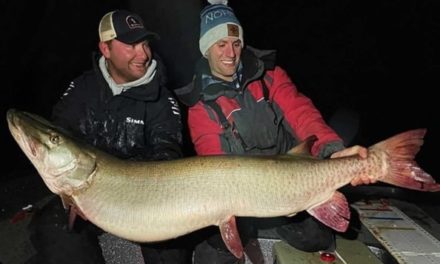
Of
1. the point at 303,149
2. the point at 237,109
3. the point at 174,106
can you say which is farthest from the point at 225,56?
the point at 303,149

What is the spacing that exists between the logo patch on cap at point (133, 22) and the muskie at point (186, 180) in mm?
1073

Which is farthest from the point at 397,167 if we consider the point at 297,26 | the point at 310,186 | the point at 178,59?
the point at 297,26

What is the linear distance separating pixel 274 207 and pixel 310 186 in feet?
0.74

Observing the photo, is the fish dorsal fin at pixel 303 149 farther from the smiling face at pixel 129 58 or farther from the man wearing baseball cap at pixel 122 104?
the smiling face at pixel 129 58

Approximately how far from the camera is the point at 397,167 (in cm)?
257

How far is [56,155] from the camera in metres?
2.49

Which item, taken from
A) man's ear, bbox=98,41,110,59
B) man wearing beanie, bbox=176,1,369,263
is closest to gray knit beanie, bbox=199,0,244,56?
man wearing beanie, bbox=176,1,369,263

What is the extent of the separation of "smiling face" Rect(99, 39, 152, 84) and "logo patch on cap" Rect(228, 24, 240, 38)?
0.60 m

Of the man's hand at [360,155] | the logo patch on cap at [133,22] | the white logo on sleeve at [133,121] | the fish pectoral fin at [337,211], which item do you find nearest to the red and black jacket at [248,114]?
the white logo on sleeve at [133,121]

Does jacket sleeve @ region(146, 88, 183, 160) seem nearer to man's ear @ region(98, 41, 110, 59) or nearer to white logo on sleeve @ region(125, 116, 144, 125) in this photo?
white logo on sleeve @ region(125, 116, 144, 125)

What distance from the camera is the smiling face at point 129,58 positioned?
3.35 meters

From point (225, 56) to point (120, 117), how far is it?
860 mm

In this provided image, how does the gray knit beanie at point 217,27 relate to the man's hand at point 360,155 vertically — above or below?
above

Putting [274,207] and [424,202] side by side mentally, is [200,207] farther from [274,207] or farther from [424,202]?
[424,202]
